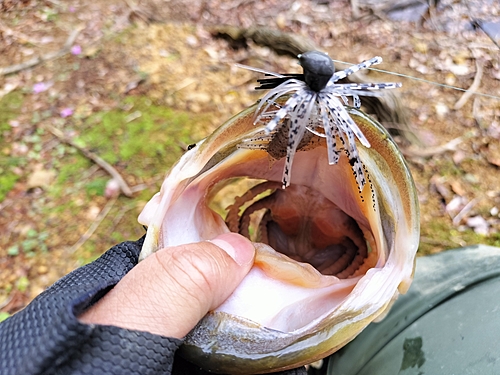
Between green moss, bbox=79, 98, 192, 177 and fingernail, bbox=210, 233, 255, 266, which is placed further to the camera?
green moss, bbox=79, 98, 192, 177

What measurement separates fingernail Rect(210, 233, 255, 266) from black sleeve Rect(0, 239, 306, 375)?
0.86 ft

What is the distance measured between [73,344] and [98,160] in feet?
8.92

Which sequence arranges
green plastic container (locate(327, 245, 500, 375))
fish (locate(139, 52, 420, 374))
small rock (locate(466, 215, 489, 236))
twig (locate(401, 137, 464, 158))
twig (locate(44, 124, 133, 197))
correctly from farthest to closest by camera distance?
1. twig (locate(401, 137, 464, 158))
2. twig (locate(44, 124, 133, 197))
3. small rock (locate(466, 215, 489, 236))
4. green plastic container (locate(327, 245, 500, 375))
5. fish (locate(139, 52, 420, 374))

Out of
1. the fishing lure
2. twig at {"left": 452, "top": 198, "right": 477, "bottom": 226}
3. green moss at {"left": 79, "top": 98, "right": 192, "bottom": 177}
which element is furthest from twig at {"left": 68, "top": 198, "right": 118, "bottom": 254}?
the fishing lure

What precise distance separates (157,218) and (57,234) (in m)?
A: 2.28

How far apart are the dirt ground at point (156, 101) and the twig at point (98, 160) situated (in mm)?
19

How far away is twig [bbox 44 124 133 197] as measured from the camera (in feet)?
10.3

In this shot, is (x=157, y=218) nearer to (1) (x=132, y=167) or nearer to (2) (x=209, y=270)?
(2) (x=209, y=270)

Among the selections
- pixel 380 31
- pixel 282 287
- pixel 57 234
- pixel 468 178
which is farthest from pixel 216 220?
pixel 380 31

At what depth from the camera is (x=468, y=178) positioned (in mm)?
3117

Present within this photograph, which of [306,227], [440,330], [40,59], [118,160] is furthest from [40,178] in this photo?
[440,330]

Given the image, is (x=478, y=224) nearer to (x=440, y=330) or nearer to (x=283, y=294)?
(x=440, y=330)

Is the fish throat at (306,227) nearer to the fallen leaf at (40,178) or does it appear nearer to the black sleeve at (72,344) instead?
the black sleeve at (72,344)

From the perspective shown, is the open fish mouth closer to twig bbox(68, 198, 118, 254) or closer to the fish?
the fish
